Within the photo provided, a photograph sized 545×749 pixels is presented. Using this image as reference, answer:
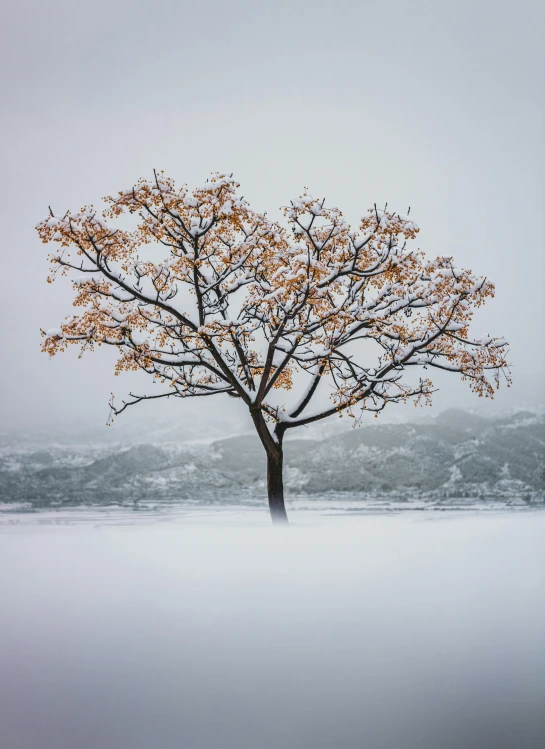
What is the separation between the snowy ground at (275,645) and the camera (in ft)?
13.1

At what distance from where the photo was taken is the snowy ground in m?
4.00

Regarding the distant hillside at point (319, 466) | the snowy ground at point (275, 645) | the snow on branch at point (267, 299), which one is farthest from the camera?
the distant hillside at point (319, 466)

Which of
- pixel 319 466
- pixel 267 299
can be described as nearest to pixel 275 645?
pixel 267 299

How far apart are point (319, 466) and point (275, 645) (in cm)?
1553

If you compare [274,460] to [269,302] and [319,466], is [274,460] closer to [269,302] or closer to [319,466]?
[269,302]

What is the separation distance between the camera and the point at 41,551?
8930 mm

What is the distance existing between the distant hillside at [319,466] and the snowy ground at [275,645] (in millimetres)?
10612

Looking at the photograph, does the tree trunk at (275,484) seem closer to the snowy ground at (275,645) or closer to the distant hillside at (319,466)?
the snowy ground at (275,645)

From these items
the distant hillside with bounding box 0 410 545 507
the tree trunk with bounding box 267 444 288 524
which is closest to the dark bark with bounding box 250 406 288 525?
the tree trunk with bounding box 267 444 288 524

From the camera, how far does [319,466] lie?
2059 cm

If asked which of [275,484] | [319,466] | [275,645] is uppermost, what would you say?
[319,466]

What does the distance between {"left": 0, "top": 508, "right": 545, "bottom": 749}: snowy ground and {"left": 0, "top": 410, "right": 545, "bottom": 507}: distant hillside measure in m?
10.6

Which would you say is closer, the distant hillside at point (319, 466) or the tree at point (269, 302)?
the tree at point (269, 302)

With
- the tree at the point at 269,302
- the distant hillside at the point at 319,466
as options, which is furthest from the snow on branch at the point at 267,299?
the distant hillside at the point at 319,466
